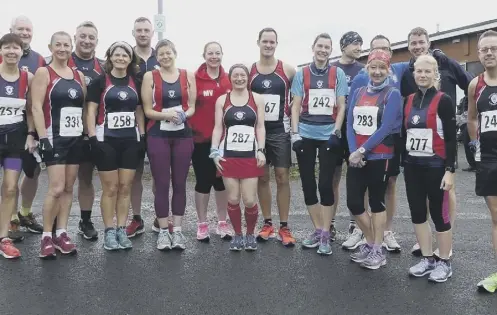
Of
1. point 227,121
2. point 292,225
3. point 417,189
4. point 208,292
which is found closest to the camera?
point 208,292

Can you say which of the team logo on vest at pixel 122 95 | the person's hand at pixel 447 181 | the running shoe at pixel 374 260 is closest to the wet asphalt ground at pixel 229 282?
the running shoe at pixel 374 260

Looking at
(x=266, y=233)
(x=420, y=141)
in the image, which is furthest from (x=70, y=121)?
(x=420, y=141)

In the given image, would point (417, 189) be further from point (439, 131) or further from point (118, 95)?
point (118, 95)

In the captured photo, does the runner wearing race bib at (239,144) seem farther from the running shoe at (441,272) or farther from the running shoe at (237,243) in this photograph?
the running shoe at (441,272)

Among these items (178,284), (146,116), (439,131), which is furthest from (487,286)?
(146,116)

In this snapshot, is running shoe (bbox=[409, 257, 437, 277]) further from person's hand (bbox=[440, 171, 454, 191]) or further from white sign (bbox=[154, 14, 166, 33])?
white sign (bbox=[154, 14, 166, 33])

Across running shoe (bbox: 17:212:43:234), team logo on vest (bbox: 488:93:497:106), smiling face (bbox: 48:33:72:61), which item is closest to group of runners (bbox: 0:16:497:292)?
smiling face (bbox: 48:33:72:61)

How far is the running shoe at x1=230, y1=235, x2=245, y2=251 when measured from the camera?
5121mm

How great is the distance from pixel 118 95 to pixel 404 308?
3297 mm

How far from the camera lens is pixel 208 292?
3945 mm

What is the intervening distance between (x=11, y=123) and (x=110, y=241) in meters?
1.54

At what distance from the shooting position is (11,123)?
4.77 metres

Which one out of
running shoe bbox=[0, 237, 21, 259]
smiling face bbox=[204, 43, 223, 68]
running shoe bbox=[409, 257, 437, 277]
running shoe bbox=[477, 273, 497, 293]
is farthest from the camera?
smiling face bbox=[204, 43, 223, 68]

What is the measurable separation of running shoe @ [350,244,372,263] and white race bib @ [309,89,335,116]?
1426 mm
